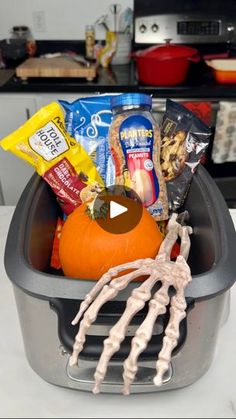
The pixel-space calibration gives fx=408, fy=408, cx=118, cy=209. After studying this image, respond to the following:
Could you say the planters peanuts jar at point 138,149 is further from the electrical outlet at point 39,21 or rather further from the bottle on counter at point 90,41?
the electrical outlet at point 39,21

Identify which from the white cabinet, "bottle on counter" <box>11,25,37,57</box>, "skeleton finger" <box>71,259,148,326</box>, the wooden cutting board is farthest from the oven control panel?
"skeleton finger" <box>71,259,148,326</box>

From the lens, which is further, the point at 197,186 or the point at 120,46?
the point at 120,46

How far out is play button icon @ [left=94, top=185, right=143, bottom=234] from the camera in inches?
18.7

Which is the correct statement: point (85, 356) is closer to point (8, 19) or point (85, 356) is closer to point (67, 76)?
point (67, 76)

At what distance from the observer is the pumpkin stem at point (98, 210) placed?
1.60 feet

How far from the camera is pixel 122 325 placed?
0.34 meters

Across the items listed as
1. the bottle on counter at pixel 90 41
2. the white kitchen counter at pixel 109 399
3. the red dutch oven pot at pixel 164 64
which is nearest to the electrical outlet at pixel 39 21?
the bottle on counter at pixel 90 41

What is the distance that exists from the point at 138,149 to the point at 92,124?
0.39 feet

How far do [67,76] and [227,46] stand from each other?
84cm

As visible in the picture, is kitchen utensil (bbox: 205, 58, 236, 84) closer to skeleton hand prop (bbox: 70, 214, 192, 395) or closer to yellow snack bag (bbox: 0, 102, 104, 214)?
yellow snack bag (bbox: 0, 102, 104, 214)

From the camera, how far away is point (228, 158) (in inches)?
67.4

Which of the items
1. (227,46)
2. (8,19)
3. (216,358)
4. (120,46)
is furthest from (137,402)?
(8,19)

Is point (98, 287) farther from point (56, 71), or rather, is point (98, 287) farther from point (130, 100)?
point (56, 71)

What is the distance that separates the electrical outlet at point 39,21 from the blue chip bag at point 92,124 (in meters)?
Answer: 1.59
